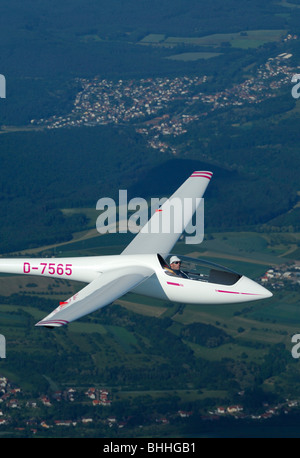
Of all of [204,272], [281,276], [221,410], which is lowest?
[204,272]

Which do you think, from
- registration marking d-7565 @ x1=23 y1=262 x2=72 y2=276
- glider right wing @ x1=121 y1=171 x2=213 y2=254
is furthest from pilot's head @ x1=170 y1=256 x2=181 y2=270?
registration marking d-7565 @ x1=23 y1=262 x2=72 y2=276

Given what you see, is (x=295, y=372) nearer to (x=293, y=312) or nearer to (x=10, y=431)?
(x=293, y=312)

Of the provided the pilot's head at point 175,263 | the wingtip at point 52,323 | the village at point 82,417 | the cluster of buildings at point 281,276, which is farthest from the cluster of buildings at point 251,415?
the wingtip at point 52,323

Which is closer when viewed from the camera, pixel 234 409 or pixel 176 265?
pixel 176 265

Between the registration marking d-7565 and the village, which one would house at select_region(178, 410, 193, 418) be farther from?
the registration marking d-7565

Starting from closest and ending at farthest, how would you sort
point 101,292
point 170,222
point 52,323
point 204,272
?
point 52,323
point 101,292
point 204,272
point 170,222

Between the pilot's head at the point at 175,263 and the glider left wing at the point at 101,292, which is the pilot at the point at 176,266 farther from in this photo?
the glider left wing at the point at 101,292

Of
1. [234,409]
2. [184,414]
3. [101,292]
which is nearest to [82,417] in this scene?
[184,414]

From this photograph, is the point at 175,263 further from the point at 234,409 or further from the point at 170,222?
the point at 234,409
